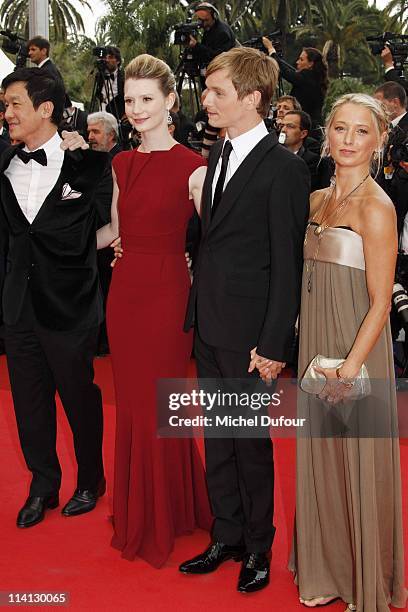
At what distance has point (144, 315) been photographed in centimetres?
261

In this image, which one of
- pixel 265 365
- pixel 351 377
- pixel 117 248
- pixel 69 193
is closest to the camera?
pixel 351 377

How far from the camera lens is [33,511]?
296 cm

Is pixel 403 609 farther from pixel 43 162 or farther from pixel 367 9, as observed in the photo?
pixel 367 9

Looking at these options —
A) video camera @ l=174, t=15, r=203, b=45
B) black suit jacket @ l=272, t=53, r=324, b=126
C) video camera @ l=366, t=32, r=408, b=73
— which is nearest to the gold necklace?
black suit jacket @ l=272, t=53, r=324, b=126

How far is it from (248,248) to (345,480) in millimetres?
755

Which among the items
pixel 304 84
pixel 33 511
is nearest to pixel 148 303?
pixel 33 511

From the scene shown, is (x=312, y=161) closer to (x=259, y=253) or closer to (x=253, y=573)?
(x=259, y=253)

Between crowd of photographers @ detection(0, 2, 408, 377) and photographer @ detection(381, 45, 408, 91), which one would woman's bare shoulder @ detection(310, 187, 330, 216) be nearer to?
crowd of photographers @ detection(0, 2, 408, 377)

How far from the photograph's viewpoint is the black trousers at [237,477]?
7.92ft

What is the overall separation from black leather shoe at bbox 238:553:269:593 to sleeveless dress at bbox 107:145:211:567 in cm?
31

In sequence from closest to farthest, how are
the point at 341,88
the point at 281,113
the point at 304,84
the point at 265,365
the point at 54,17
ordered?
the point at 265,365
the point at 281,113
the point at 304,84
the point at 341,88
the point at 54,17

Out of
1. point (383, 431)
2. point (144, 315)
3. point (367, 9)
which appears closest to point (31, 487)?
point (144, 315)

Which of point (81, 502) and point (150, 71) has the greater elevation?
point (150, 71)

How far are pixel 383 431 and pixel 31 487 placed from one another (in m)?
1.47
